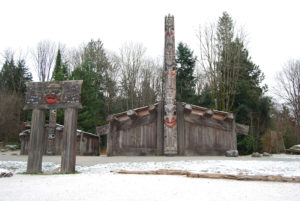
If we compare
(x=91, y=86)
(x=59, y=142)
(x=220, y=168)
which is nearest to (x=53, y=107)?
(x=220, y=168)

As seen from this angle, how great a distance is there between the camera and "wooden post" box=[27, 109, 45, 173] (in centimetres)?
739

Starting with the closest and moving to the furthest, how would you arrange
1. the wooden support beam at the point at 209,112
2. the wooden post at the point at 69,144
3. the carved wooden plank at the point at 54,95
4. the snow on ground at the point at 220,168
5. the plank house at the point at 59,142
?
the snow on ground at the point at 220,168 < the wooden post at the point at 69,144 < the carved wooden plank at the point at 54,95 < the wooden support beam at the point at 209,112 < the plank house at the point at 59,142

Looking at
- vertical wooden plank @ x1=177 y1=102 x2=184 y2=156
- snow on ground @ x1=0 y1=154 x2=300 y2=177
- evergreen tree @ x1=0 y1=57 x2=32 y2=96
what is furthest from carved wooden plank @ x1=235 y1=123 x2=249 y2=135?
evergreen tree @ x1=0 y1=57 x2=32 y2=96

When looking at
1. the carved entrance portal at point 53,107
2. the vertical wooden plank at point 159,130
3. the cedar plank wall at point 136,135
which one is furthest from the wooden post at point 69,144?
the vertical wooden plank at point 159,130

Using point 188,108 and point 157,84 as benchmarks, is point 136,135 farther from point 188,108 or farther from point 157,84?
point 157,84

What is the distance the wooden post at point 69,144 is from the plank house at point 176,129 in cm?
595

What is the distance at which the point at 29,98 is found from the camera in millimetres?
7797

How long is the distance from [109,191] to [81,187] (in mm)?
710

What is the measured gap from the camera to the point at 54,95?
764cm

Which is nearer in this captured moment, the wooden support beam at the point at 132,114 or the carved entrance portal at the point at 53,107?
the carved entrance portal at the point at 53,107

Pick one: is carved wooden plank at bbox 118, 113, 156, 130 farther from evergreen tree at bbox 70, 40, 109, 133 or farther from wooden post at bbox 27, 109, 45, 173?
evergreen tree at bbox 70, 40, 109, 133

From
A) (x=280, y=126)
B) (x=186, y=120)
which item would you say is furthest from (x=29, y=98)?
(x=280, y=126)

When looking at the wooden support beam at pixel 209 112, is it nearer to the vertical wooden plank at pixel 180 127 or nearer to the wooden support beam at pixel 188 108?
the wooden support beam at pixel 188 108

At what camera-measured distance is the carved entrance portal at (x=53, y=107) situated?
727 centimetres
